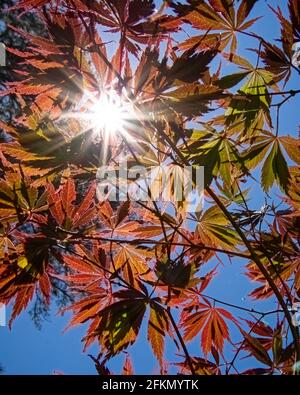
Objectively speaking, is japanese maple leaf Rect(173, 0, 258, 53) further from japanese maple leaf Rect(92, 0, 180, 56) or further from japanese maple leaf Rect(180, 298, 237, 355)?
japanese maple leaf Rect(180, 298, 237, 355)

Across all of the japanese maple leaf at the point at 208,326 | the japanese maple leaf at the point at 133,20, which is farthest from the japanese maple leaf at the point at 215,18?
the japanese maple leaf at the point at 208,326

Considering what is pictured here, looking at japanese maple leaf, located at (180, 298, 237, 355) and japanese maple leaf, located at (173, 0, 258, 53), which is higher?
japanese maple leaf, located at (173, 0, 258, 53)

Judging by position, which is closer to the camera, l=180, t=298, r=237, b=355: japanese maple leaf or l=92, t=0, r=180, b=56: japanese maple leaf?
l=92, t=0, r=180, b=56: japanese maple leaf

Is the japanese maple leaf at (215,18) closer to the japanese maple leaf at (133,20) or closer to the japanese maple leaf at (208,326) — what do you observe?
the japanese maple leaf at (133,20)

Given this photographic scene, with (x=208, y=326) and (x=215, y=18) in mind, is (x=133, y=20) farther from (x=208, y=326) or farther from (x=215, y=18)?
(x=208, y=326)

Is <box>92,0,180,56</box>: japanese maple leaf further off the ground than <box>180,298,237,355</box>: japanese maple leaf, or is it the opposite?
<box>92,0,180,56</box>: japanese maple leaf

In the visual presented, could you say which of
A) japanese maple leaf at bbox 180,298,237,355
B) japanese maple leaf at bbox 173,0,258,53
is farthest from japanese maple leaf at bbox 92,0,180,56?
japanese maple leaf at bbox 180,298,237,355

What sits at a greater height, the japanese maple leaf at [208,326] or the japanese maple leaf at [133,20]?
the japanese maple leaf at [133,20]

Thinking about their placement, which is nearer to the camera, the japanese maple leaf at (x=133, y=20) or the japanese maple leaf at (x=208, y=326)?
the japanese maple leaf at (x=133, y=20)

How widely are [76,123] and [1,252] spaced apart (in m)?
0.33

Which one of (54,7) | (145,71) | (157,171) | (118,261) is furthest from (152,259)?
(54,7)

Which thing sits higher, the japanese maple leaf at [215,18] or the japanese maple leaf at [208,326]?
the japanese maple leaf at [215,18]

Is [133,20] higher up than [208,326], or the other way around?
[133,20]

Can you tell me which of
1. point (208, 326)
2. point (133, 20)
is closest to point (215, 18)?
point (133, 20)
